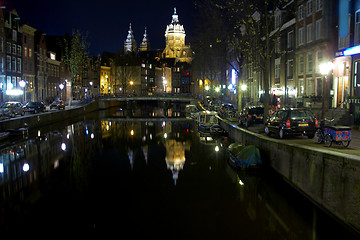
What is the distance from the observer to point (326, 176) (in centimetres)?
1285

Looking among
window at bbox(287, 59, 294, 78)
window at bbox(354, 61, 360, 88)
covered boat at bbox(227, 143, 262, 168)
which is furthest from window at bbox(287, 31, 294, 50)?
covered boat at bbox(227, 143, 262, 168)

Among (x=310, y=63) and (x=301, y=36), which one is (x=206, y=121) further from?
(x=301, y=36)

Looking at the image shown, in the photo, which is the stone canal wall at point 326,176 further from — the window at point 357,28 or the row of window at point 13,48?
the row of window at point 13,48

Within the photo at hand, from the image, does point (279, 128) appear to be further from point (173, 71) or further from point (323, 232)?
point (173, 71)

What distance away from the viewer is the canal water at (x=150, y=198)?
42.6ft

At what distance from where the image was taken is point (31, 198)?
16.5 metres

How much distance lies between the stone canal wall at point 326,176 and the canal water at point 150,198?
0.49m

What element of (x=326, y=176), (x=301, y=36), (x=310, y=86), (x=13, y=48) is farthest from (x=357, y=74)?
(x=13, y=48)

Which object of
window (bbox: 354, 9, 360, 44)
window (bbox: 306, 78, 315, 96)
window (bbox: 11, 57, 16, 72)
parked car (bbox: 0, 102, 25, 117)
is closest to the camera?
window (bbox: 354, 9, 360, 44)

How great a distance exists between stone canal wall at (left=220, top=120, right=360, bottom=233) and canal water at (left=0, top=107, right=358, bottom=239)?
0.49m

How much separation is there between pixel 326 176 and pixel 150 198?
7.62m

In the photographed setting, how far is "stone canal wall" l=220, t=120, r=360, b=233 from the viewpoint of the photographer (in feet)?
37.2

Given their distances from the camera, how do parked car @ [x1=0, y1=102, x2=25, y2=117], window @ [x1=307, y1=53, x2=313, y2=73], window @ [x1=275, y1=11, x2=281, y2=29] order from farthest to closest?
window @ [x1=275, y1=11, x2=281, y2=29] → parked car @ [x1=0, y1=102, x2=25, y2=117] → window @ [x1=307, y1=53, x2=313, y2=73]

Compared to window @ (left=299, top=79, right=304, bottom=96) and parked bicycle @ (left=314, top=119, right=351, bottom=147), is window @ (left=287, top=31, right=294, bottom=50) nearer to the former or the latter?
window @ (left=299, top=79, right=304, bottom=96)
